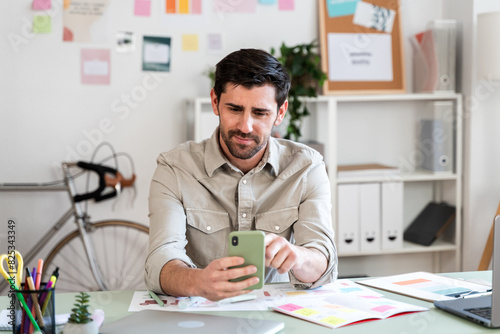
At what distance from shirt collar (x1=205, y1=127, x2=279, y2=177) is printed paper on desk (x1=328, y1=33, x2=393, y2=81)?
4.78 ft

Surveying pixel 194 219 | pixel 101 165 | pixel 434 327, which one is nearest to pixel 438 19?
pixel 101 165

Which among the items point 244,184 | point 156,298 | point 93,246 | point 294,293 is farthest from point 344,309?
point 93,246

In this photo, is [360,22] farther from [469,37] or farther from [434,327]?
[434,327]

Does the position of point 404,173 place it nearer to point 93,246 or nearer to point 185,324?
point 93,246

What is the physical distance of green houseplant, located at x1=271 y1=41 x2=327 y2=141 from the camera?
121 inches

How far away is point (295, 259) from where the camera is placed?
1545 millimetres

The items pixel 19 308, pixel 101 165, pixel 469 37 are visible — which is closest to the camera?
pixel 19 308

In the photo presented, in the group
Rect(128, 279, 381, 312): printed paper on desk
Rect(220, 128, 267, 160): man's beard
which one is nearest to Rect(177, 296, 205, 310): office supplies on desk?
Rect(128, 279, 381, 312): printed paper on desk

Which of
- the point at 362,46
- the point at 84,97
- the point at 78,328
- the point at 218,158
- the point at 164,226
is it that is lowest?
the point at 78,328

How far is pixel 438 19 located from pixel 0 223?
8.08ft

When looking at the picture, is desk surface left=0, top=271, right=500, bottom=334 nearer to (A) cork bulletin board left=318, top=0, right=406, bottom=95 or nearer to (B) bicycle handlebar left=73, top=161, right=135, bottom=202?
(B) bicycle handlebar left=73, top=161, right=135, bottom=202

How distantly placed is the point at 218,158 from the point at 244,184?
11cm

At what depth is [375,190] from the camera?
326 centimetres

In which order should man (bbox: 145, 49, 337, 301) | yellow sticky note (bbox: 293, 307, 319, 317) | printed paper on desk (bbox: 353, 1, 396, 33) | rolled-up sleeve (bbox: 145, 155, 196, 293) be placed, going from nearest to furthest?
yellow sticky note (bbox: 293, 307, 319, 317)
rolled-up sleeve (bbox: 145, 155, 196, 293)
man (bbox: 145, 49, 337, 301)
printed paper on desk (bbox: 353, 1, 396, 33)
